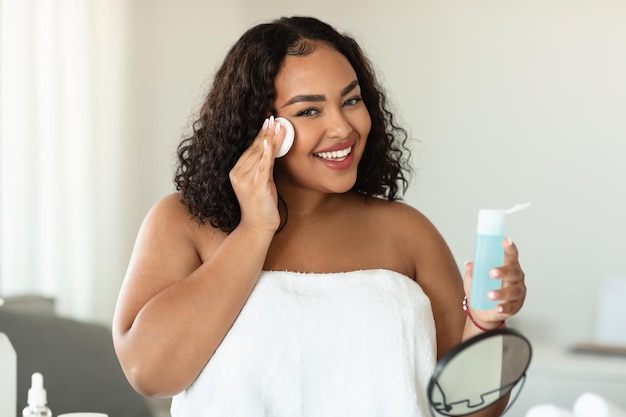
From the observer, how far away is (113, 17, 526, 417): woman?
142 cm

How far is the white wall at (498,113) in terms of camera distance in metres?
3.69

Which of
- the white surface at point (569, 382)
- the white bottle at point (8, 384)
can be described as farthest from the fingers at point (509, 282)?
the white surface at point (569, 382)

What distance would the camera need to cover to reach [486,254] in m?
1.25

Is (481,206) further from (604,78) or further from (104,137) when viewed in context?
(104,137)

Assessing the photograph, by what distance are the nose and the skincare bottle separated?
0.31 m

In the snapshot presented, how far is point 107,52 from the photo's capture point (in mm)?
3551

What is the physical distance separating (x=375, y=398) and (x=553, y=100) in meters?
2.57

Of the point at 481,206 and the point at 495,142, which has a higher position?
the point at 495,142

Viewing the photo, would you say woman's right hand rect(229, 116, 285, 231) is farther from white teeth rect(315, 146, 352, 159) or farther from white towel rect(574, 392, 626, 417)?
white towel rect(574, 392, 626, 417)

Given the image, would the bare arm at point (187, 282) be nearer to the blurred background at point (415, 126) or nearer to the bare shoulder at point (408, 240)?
the bare shoulder at point (408, 240)

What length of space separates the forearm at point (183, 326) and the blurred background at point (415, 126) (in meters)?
2.06

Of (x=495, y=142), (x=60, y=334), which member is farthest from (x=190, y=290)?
(x=495, y=142)

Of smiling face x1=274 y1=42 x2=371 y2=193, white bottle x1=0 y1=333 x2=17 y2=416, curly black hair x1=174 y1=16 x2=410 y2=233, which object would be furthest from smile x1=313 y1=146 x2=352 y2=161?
white bottle x1=0 y1=333 x2=17 y2=416

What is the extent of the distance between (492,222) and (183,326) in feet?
1.64
